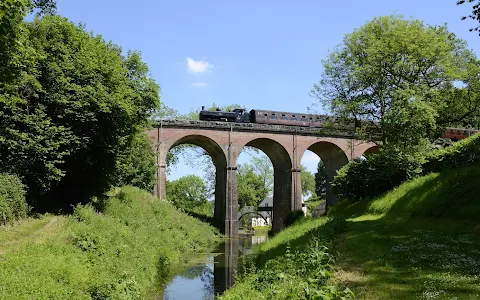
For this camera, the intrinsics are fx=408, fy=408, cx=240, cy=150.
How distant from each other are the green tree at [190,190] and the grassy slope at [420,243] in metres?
47.6

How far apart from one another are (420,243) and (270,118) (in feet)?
120

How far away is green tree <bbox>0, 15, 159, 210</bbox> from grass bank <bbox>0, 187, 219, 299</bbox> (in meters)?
2.07

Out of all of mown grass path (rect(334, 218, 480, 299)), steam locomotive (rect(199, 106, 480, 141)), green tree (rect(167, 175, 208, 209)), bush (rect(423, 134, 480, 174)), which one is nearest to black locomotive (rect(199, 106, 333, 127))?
steam locomotive (rect(199, 106, 480, 141))

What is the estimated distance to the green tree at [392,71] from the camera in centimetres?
2608

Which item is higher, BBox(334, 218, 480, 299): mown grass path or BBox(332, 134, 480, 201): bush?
BBox(332, 134, 480, 201): bush

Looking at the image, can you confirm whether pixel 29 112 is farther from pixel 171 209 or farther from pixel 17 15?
pixel 171 209

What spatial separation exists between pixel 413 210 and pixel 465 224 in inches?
164

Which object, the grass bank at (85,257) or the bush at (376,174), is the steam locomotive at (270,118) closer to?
the bush at (376,174)

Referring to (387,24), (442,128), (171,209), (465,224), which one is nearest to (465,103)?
(442,128)

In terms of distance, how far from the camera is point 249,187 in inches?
2768

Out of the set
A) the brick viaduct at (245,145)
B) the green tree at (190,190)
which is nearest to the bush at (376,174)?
the brick viaduct at (245,145)

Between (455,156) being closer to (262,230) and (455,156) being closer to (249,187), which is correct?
(249,187)

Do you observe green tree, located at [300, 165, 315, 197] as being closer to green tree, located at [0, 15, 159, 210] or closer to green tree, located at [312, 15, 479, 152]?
green tree, located at [312, 15, 479, 152]

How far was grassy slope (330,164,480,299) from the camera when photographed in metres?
7.19
